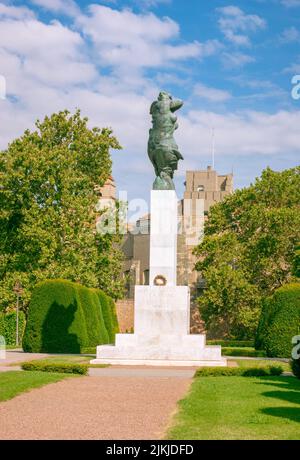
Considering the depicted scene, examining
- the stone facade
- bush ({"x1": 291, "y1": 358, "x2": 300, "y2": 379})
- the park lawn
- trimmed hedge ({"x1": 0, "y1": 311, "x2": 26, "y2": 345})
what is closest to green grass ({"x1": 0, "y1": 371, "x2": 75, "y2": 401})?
the park lawn

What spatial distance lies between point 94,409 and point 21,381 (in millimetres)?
3891

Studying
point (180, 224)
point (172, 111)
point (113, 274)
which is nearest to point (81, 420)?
point (172, 111)

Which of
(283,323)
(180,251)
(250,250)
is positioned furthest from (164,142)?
(180,251)

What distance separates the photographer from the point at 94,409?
34.2 ft

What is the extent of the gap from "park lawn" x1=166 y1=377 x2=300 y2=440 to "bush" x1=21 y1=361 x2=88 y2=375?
3.16 m

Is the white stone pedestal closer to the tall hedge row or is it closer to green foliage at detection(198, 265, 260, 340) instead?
the tall hedge row

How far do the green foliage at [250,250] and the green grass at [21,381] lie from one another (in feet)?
83.3

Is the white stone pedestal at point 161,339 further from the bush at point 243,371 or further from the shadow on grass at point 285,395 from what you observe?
the shadow on grass at point 285,395

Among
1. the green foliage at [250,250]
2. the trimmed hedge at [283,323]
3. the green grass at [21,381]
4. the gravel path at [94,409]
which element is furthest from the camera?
the green foliage at [250,250]

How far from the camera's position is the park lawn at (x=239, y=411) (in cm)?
830

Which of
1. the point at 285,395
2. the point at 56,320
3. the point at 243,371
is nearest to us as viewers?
the point at 285,395

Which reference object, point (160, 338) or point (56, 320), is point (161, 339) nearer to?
point (160, 338)

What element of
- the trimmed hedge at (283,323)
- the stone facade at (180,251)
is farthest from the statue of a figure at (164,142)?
the stone facade at (180,251)

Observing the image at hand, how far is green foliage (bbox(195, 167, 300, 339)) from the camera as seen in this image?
40281 mm
